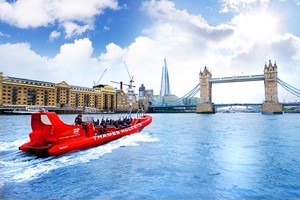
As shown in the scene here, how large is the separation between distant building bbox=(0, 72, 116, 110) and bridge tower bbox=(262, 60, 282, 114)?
9737cm

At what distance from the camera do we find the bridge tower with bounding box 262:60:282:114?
119331mm

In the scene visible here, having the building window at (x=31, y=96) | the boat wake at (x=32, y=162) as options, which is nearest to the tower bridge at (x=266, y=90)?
the building window at (x=31, y=96)

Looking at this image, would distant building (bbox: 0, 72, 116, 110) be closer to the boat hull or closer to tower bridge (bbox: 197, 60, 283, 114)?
tower bridge (bbox: 197, 60, 283, 114)

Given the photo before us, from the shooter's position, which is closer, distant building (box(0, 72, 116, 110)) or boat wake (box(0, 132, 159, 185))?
boat wake (box(0, 132, 159, 185))

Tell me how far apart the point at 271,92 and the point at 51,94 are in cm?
12740

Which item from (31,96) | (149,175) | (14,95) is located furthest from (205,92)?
(149,175)

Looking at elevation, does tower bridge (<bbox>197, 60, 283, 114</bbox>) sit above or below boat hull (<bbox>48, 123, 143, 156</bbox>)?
above

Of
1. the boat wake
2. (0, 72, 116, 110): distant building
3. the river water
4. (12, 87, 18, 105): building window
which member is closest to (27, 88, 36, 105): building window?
(0, 72, 116, 110): distant building

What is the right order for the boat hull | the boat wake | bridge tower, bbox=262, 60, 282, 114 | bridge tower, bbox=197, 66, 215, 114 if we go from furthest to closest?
bridge tower, bbox=197, 66, 215, 114, bridge tower, bbox=262, 60, 282, 114, the boat hull, the boat wake

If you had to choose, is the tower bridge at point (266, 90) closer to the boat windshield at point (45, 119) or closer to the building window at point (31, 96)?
the building window at point (31, 96)

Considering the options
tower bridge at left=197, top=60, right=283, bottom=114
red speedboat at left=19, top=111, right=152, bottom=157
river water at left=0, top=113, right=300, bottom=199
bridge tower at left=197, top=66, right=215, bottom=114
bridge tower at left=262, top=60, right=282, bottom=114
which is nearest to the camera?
river water at left=0, top=113, right=300, bottom=199

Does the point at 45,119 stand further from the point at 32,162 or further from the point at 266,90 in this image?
the point at 266,90

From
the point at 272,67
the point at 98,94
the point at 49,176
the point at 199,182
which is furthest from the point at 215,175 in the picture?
the point at 272,67

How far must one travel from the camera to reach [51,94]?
391ft
